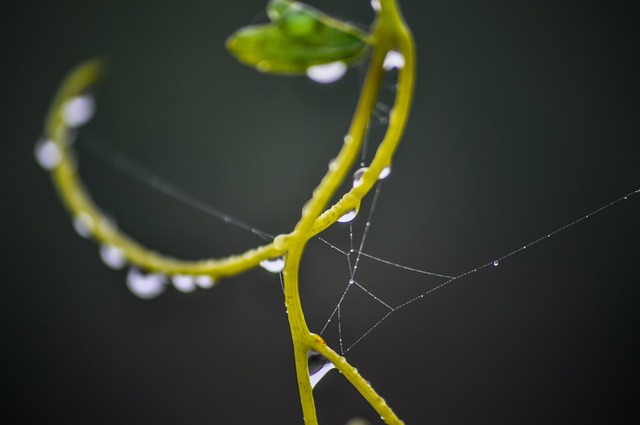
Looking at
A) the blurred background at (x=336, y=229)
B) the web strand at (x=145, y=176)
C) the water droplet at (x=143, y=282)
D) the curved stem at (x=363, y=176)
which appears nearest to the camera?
the curved stem at (x=363, y=176)

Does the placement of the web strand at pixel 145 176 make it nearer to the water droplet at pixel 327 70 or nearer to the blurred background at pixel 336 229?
the blurred background at pixel 336 229

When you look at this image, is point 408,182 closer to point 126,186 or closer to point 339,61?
point 126,186

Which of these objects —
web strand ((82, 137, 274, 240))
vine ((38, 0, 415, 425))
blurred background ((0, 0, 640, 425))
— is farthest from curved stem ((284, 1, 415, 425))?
web strand ((82, 137, 274, 240))

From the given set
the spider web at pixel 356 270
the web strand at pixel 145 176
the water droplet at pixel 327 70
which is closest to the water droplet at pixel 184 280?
the water droplet at pixel 327 70

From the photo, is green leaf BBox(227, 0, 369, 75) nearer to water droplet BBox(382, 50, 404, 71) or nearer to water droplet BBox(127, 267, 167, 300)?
water droplet BBox(382, 50, 404, 71)

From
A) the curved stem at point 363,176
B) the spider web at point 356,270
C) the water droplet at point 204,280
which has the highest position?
the spider web at point 356,270

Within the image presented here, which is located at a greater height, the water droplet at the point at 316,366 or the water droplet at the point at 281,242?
the water droplet at the point at 281,242

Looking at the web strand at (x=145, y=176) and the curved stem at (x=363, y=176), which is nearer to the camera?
the curved stem at (x=363, y=176)

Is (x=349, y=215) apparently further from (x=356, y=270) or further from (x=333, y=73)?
(x=356, y=270)
